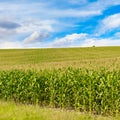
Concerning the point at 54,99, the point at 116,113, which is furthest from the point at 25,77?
the point at 116,113

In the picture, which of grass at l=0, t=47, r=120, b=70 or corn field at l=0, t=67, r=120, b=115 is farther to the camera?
grass at l=0, t=47, r=120, b=70

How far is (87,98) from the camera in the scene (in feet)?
47.5

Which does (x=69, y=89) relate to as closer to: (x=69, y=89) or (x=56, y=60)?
(x=69, y=89)

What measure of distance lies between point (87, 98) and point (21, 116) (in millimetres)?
3627

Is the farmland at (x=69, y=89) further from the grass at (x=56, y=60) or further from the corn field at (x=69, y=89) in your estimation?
the grass at (x=56, y=60)

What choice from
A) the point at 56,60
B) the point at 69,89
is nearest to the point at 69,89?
the point at 69,89

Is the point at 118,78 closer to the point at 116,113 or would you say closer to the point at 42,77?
the point at 116,113

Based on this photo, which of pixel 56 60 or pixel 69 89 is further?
pixel 56 60

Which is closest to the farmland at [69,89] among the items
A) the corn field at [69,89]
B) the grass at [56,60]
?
the corn field at [69,89]

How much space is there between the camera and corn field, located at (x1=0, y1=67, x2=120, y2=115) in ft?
45.1

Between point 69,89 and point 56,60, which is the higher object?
point 69,89

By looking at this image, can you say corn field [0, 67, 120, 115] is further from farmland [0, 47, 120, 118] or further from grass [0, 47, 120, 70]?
grass [0, 47, 120, 70]

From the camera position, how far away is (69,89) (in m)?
15.4

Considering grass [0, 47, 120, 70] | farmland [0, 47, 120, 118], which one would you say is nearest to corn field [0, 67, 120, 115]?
farmland [0, 47, 120, 118]
